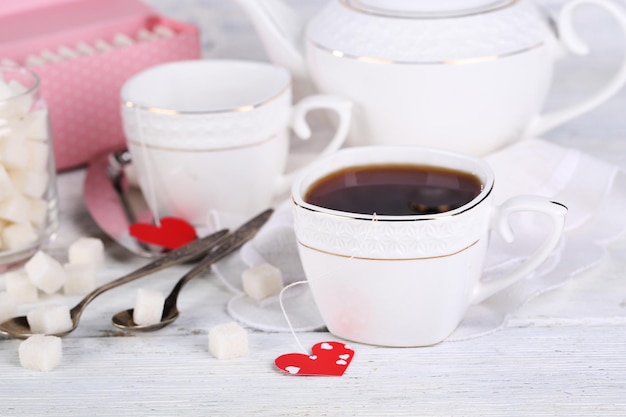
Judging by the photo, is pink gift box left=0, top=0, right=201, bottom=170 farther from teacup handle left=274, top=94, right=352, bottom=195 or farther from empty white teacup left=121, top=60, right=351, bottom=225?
teacup handle left=274, top=94, right=352, bottom=195

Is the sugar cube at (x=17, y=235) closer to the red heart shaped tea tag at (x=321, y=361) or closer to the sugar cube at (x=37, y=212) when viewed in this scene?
the sugar cube at (x=37, y=212)

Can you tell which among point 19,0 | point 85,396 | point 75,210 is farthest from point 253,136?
point 19,0

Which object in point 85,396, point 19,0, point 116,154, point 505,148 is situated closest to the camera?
point 85,396

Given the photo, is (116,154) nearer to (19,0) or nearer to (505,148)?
(19,0)

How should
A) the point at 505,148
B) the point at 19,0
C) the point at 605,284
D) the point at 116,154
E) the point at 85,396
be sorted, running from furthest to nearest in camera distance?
the point at 19,0 → the point at 116,154 → the point at 505,148 → the point at 605,284 → the point at 85,396

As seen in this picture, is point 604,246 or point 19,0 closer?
point 604,246

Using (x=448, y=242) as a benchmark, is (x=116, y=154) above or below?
below

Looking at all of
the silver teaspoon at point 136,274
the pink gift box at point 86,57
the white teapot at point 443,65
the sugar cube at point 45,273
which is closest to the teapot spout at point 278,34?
the white teapot at point 443,65
